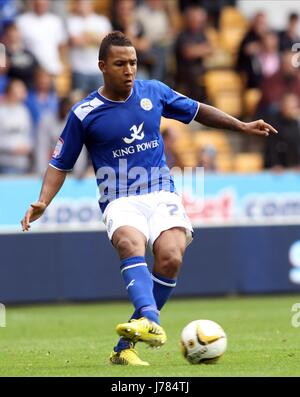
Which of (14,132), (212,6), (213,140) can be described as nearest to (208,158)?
(213,140)

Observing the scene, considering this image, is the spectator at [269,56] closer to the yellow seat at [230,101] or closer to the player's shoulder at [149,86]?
the yellow seat at [230,101]

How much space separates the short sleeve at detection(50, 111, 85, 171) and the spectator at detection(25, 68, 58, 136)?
798cm

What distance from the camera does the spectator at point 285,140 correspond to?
17938 mm

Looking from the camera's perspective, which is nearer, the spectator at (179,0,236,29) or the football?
the football

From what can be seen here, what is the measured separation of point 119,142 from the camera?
27.9ft

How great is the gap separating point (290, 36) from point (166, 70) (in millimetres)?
2465

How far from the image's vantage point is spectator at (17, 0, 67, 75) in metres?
17.8

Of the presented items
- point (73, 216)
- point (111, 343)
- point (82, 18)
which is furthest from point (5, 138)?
point (111, 343)

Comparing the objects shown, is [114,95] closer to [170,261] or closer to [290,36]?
[170,261]

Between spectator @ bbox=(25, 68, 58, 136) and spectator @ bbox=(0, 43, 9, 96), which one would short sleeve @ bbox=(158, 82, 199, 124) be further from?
spectator @ bbox=(0, 43, 9, 96)

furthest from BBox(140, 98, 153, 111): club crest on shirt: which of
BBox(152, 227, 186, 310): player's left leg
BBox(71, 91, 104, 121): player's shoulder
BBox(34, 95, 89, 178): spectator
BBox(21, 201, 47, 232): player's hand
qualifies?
BBox(34, 95, 89, 178): spectator

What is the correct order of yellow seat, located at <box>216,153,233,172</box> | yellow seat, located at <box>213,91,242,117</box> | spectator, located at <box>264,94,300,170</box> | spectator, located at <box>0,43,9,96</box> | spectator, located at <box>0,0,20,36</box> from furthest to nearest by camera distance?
yellow seat, located at <box>213,91,242,117</box> → yellow seat, located at <box>216,153,233,172</box> → spectator, located at <box>264,94,300,170</box> → spectator, located at <box>0,0,20,36</box> → spectator, located at <box>0,43,9,96</box>

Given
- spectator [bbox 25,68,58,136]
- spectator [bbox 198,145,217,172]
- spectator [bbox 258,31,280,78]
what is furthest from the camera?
spectator [bbox 258,31,280,78]
